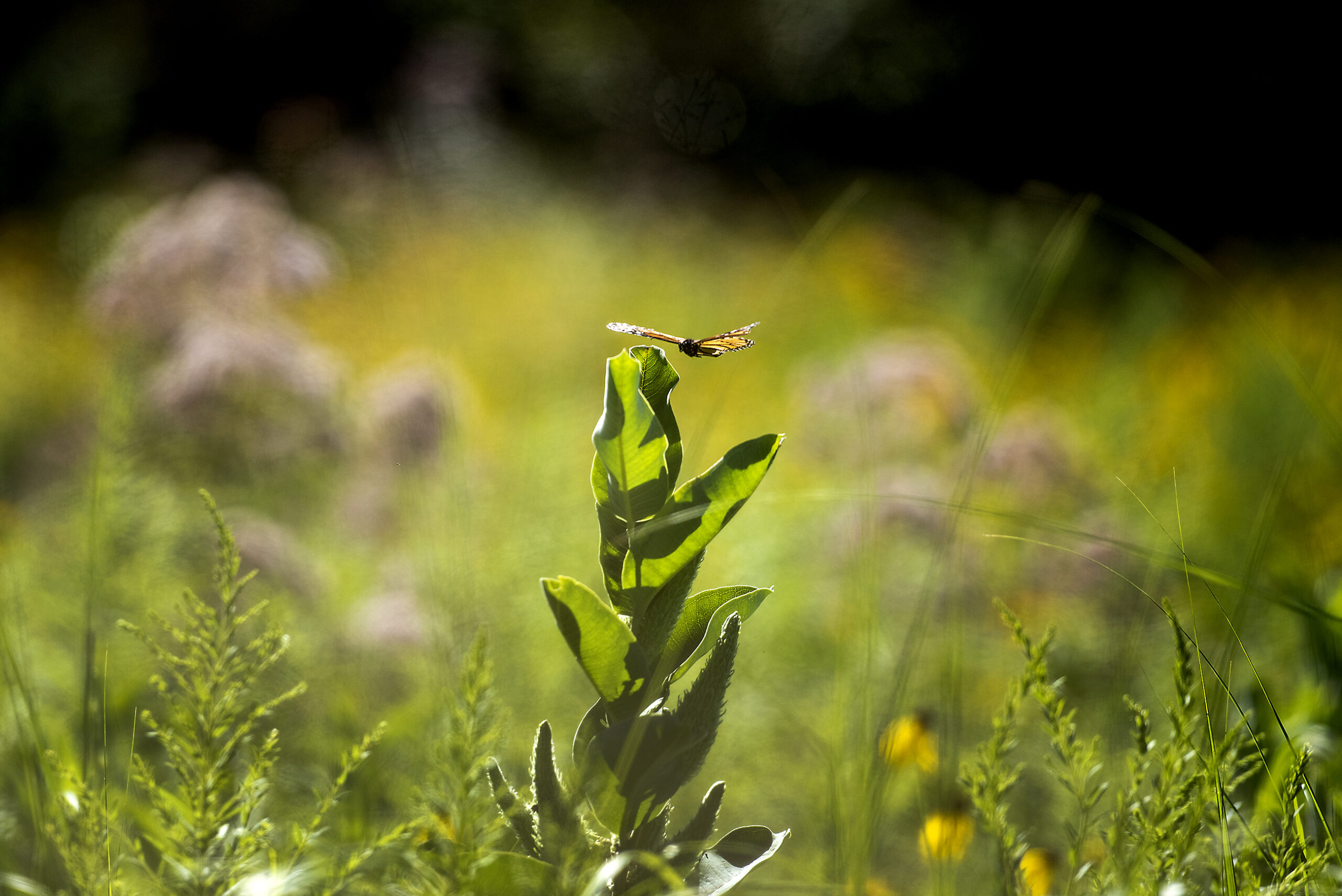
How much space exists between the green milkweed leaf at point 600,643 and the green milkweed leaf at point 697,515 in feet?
0.08

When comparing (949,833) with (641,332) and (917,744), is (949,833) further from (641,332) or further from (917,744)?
(641,332)

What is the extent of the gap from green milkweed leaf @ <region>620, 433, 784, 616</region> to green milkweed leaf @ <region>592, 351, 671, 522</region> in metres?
0.01

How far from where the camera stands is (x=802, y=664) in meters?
1.20

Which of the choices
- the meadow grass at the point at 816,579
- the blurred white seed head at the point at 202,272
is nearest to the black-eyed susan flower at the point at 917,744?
the meadow grass at the point at 816,579

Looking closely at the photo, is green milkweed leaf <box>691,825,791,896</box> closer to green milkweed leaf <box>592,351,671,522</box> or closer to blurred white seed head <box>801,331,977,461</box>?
green milkweed leaf <box>592,351,671,522</box>

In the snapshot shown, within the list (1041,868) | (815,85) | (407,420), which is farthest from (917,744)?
(815,85)

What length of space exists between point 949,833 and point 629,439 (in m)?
0.35

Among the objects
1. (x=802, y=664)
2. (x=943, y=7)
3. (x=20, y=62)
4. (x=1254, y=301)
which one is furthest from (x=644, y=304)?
(x=20, y=62)

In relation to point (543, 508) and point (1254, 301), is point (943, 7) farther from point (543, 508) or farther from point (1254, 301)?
point (543, 508)

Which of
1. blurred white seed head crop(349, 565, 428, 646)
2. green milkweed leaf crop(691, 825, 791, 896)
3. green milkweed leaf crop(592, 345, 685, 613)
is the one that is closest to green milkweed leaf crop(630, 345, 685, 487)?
green milkweed leaf crop(592, 345, 685, 613)

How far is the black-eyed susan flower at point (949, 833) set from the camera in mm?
463

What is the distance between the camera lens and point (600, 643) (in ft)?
1.04

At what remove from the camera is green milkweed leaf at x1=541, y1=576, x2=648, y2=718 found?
305mm

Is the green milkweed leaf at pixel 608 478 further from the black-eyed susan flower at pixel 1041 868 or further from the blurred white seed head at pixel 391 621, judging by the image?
the blurred white seed head at pixel 391 621
